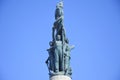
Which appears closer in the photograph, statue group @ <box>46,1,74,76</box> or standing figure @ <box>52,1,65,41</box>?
statue group @ <box>46,1,74,76</box>

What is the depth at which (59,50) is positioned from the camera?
31.8 metres

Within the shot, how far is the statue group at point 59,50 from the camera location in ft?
102

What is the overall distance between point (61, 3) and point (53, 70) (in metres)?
4.51

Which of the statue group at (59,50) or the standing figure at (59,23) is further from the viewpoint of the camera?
the standing figure at (59,23)

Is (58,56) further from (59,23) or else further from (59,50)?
(59,23)

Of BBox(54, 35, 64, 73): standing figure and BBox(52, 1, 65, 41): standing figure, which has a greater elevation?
BBox(52, 1, 65, 41): standing figure

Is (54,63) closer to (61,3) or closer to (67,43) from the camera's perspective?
(67,43)

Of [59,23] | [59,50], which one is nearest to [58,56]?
[59,50]

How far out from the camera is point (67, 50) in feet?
105

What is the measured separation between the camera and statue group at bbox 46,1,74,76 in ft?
102

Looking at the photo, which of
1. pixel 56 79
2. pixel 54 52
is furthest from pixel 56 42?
pixel 56 79

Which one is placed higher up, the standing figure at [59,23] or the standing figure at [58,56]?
the standing figure at [59,23]

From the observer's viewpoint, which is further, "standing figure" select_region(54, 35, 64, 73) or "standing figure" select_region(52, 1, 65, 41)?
"standing figure" select_region(52, 1, 65, 41)

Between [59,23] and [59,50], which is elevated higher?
[59,23]
